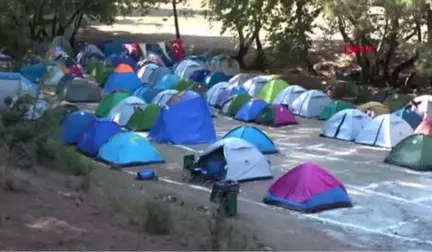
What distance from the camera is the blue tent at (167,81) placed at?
25234 millimetres

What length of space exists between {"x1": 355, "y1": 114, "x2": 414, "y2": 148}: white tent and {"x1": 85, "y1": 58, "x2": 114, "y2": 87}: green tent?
1235 centimetres

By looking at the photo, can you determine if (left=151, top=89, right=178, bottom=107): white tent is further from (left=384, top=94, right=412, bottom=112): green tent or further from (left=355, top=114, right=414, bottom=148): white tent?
(left=384, top=94, right=412, bottom=112): green tent

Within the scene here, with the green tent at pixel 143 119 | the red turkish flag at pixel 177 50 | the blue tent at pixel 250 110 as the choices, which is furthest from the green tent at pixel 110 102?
the red turkish flag at pixel 177 50

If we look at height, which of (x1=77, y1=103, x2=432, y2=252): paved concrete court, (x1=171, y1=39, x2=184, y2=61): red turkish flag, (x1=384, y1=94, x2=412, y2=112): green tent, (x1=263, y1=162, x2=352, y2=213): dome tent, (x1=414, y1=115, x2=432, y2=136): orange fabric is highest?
(x1=171, y1=39, x2=184, y2=61): red turkish flag

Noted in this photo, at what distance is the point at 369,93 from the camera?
2448 centimetres

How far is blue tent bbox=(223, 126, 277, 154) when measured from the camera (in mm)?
16789

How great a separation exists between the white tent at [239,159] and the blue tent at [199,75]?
43.8 feet

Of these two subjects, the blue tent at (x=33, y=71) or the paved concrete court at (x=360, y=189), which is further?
the blue tent at (x=33, y=71)

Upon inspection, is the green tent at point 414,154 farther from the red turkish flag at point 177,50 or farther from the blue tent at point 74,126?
the red turkish flag at point 177,50

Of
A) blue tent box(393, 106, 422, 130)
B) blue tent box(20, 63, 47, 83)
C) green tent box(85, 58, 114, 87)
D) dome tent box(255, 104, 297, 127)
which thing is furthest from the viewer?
green tent box(85, 58, 114, 87)

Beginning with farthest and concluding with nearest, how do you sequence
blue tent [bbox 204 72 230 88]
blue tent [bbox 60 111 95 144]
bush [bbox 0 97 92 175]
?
blue tent [bbox 204 72 230 88]
blue tent [bbox 60 111 95 144]
bush [bbox 0 97 92 175]

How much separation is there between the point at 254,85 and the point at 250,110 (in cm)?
364

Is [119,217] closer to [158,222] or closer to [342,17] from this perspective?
[158,222]

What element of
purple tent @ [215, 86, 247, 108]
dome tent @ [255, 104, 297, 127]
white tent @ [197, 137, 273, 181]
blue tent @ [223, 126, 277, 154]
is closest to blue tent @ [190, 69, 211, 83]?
purple tent @ [215, 86, 247, 108]
